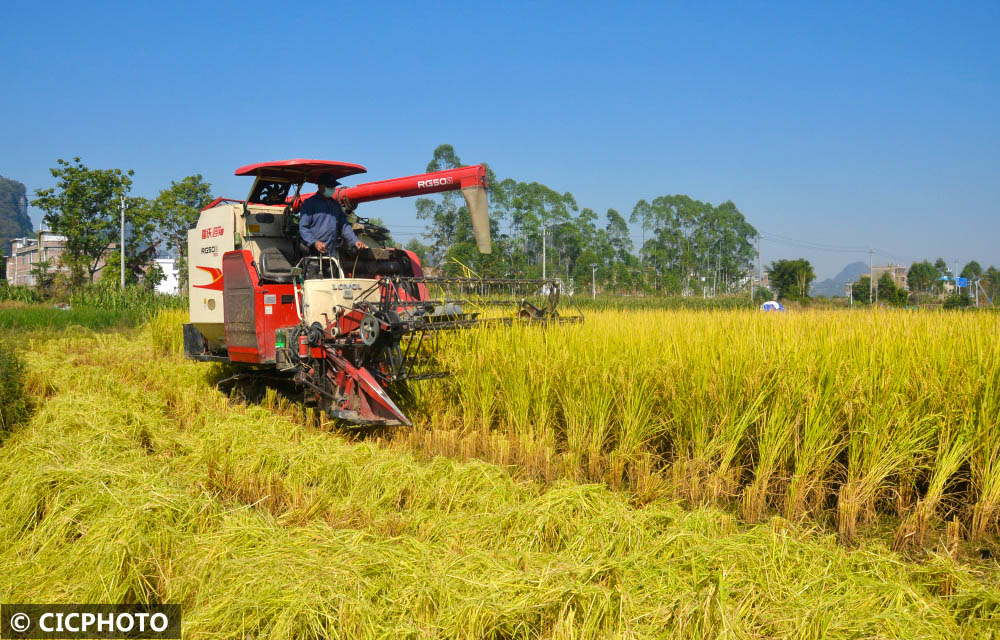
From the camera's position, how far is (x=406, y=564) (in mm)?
3258

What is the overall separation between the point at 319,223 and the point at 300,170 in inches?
28.6

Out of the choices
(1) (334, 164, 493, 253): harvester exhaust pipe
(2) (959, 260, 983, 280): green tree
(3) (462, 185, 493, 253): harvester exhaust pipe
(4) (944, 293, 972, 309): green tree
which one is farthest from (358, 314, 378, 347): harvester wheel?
(2) (959, 260, 983, 280): green tree

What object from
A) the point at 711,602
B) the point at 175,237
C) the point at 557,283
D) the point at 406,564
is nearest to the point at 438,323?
the point at 557,283

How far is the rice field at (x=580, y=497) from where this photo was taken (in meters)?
2.91

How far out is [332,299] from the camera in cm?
686

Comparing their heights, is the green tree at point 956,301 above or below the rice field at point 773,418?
above

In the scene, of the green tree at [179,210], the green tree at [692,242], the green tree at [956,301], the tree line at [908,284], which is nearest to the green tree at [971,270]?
the tree line at [908,284]

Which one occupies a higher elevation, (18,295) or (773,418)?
(18,295)

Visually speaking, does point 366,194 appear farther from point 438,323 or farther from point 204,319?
point 438,323

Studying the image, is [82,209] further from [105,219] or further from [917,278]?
[917,278]

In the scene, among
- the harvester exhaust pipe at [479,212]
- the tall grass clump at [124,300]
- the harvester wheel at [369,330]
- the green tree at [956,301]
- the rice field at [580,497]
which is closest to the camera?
the rice field at [580,497]

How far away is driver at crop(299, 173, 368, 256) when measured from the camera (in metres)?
7.22

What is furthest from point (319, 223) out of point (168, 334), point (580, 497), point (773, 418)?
point (168, 334)

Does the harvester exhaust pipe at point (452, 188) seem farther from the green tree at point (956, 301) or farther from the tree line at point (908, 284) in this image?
the green tree at point (956, 301)
